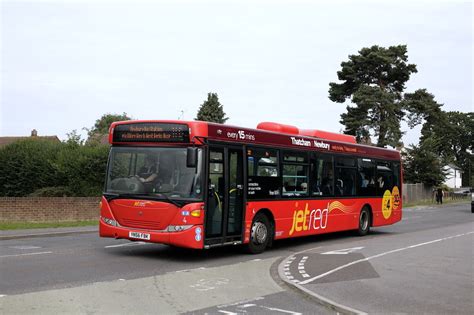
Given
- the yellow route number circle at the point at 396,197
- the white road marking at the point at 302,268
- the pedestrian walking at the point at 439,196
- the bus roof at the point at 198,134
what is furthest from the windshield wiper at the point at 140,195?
the pedestrian walking at the point at 439,196

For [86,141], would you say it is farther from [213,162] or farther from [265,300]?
[265,300]

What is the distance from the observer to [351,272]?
1070 cm

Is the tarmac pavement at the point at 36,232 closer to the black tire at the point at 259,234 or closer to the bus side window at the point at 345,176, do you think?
the black tire at the point at 259,234

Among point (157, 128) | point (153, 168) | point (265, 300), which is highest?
point (157, 128)

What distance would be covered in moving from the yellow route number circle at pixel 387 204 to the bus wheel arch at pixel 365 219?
1032mm

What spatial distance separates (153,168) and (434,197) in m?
50.6

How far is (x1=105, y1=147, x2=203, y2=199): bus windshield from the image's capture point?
38.4 ft

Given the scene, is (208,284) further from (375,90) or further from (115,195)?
(375,90)

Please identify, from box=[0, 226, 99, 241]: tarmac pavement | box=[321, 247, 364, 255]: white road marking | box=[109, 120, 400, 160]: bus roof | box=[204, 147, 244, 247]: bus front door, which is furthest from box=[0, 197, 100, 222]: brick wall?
box=[321, 247, 364, 255]: white road marking

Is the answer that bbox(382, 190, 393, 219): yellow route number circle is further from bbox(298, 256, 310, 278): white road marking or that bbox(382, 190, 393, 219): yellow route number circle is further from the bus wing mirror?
the bus wing mirror

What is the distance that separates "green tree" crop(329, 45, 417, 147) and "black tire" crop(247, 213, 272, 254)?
40.4m

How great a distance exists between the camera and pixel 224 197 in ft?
40.8

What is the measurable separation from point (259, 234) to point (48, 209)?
12.4m

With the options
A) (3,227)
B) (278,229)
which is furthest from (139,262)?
(3,227)
